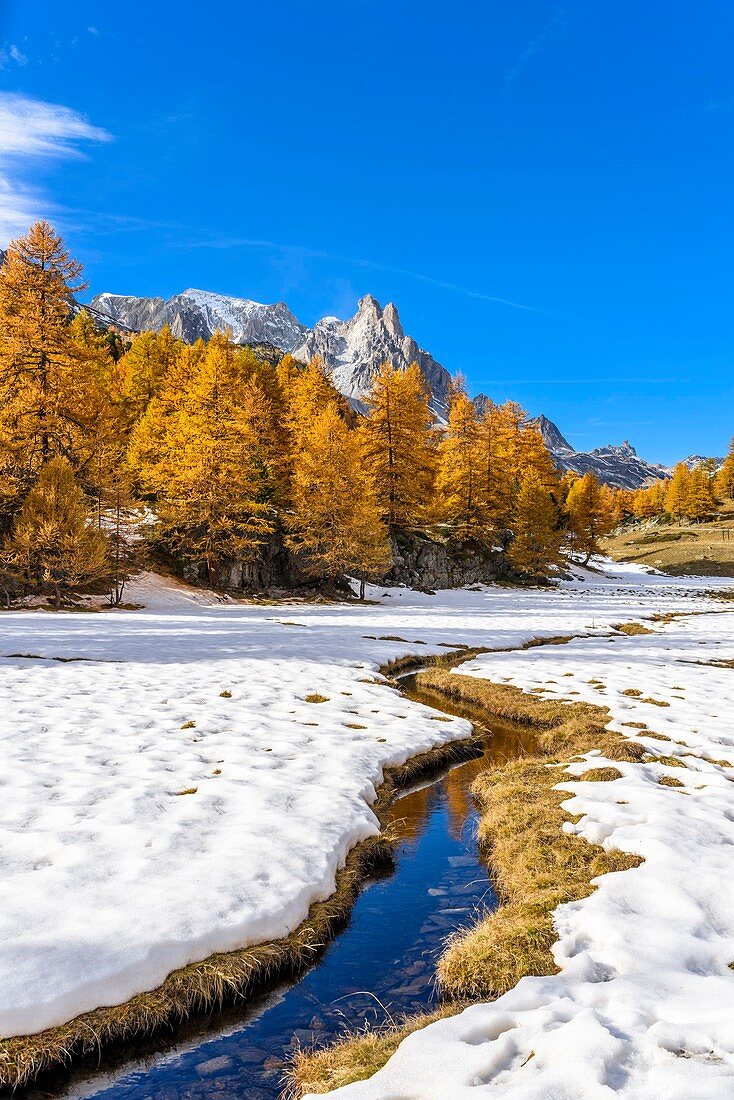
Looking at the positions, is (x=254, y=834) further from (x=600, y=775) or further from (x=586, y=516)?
(x=586, y=516)

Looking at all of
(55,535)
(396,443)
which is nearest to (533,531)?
(396,443)

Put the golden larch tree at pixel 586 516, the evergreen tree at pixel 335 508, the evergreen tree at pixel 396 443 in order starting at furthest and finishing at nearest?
the golden larch tree at pixel 586 516
the evergreen tree at pixel 396 443
the evergreen tree at pixel 335 508

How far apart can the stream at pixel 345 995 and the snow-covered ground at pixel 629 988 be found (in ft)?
3.96

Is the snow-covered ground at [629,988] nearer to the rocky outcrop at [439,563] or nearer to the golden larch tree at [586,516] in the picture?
the rocky outcrop at [439,563]

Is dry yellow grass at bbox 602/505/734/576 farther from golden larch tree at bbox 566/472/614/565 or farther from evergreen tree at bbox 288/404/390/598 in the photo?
evergreen tree at bbox 288/404/390/598

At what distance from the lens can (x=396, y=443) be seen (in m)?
45.3

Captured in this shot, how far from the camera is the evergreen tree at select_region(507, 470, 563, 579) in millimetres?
48938

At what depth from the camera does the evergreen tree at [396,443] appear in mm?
45125

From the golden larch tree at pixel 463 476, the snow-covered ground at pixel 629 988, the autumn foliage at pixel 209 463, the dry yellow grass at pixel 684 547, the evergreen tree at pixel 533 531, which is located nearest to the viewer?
the snow-covered ground at pixel 629 988

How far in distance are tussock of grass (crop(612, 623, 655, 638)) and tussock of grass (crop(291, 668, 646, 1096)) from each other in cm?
1730

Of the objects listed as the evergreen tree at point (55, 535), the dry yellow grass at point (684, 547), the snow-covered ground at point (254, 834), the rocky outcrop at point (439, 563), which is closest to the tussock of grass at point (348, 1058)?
the snow-covered ground at point (254, 834)

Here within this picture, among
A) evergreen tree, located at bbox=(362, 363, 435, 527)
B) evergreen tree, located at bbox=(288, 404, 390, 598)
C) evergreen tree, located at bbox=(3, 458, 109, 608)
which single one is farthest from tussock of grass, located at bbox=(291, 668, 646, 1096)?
evergreen tree, located at bbox=(362, 363, 435, 527)

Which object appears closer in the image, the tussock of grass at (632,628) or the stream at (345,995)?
the stream at (345,995)

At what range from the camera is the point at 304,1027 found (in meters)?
4.95
